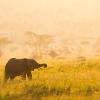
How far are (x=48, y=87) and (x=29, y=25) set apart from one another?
103 metres

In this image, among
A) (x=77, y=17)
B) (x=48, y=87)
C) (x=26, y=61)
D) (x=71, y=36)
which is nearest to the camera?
(x=48, y=87)

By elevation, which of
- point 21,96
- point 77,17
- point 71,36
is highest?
point 77,17

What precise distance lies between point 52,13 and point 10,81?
12706cm

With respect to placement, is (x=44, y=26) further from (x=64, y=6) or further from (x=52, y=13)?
(x=64, y=6)

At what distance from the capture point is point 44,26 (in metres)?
114

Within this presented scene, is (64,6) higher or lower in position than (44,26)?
higher

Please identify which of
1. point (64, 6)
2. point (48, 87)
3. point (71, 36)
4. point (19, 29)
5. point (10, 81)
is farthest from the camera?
point (64, 6)

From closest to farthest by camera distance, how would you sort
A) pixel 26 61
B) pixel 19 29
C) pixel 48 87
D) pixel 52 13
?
pixel 48 87
pixel 26 61
pixel 19 29
pixel 52 13

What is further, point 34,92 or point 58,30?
point 58,30

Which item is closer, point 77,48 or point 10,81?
point 10,81

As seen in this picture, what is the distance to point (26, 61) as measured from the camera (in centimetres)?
1316

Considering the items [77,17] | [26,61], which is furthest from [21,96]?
[77,17]

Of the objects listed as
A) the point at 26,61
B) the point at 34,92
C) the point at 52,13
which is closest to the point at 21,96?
the point at 34,92

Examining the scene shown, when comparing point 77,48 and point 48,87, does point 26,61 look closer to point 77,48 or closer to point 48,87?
point 48,87
